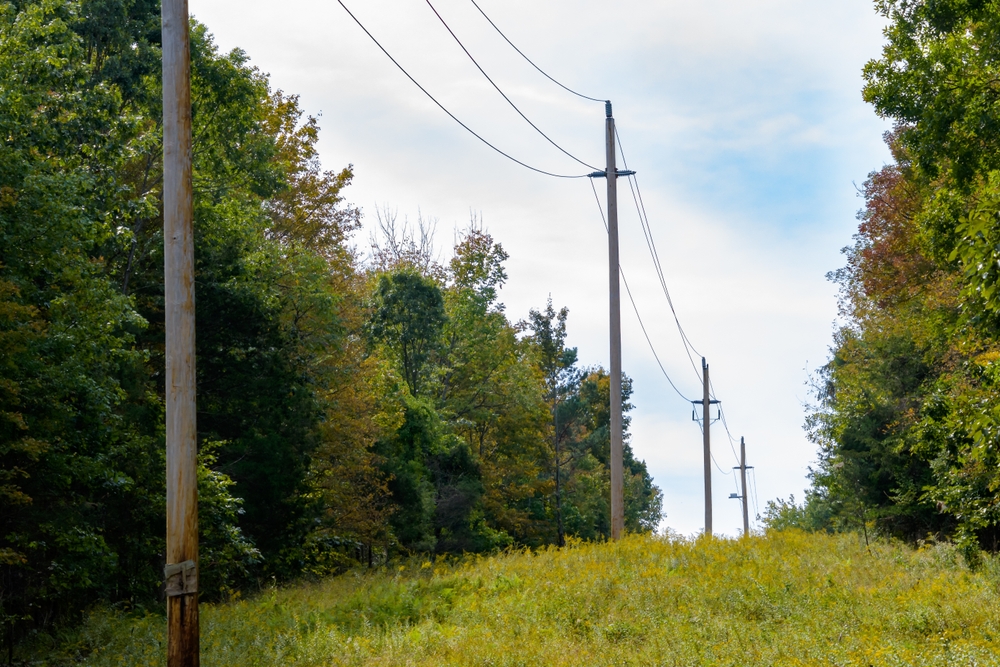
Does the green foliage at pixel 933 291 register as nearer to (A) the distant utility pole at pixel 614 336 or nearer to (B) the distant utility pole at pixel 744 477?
(A) the distant utility pole at pixel 614 336

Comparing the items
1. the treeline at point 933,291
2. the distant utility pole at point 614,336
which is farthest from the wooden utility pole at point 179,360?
the distant utility pole at point 614,336

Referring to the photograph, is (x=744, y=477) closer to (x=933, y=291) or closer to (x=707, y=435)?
(x=707, y=435)

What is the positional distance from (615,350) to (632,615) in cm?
870

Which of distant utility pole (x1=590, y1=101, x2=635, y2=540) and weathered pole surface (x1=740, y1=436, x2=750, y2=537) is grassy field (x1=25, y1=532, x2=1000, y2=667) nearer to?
distant utility pole (x1=590, y1=101, x2=635, y2=540)

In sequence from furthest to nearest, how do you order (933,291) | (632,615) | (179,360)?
1. (933,291)
2. (632,615)
3. (179,360)

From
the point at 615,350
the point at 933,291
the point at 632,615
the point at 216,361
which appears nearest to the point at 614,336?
the point at 615,350

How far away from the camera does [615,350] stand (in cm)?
2103

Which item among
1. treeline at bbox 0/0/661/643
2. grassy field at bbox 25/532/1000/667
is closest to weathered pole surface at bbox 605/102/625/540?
grassy field at bbox 25/532/1000/667

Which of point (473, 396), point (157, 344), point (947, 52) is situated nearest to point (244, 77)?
point (157, 344)

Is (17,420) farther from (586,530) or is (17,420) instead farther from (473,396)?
(586,530)

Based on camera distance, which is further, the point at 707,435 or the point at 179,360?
the point at 707,435

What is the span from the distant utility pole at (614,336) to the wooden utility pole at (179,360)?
37.6 feet

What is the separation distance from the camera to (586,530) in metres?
59.4

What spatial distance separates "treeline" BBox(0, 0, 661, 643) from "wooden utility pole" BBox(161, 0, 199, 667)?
19.3 feet
